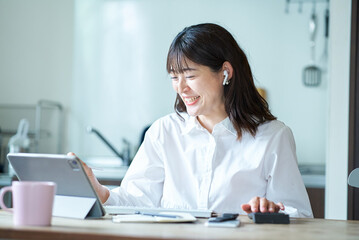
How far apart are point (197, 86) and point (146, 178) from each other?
0.39m

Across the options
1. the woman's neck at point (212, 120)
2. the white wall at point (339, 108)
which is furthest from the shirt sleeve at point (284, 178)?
the white wall at point (339, 108)

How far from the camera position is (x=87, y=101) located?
13.0 feet

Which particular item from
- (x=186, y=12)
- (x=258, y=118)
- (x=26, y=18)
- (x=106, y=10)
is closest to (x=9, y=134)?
(x=26, y=18)

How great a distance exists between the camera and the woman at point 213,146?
6.08 ft

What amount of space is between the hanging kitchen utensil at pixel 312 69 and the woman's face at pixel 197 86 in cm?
182

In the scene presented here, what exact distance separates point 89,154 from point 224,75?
2.18 metres

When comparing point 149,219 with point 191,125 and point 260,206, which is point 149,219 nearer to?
point 260,206

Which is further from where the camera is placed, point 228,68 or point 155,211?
point 228,68

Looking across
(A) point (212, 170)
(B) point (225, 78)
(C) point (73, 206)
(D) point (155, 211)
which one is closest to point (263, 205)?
(D) point (155, 211)

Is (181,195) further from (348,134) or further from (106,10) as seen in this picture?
(106,10)

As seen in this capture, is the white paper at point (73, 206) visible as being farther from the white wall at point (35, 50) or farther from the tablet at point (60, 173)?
the white wall at point (35, 50)

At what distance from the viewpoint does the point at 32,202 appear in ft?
3.97

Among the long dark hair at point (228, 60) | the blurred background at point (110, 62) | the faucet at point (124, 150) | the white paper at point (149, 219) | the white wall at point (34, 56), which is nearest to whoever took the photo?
the white paper at point (149, 219)

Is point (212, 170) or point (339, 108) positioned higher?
point (339, 108)
